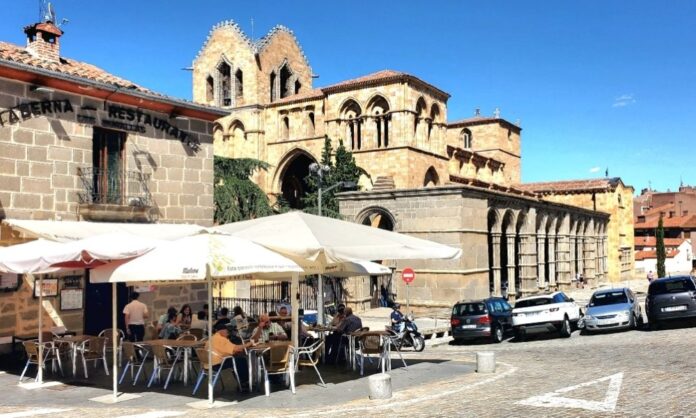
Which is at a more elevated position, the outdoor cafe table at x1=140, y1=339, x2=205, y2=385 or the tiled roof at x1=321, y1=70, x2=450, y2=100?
the tiled roof at x1=321, y1=70, x2=450, y2=100

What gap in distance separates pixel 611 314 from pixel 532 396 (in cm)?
1080

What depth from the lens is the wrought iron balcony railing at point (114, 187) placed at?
16.2 meters

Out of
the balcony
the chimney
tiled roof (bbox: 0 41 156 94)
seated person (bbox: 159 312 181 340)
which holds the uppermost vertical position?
the chimney

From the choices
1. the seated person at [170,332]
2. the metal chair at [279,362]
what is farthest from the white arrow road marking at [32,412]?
the seated person at [170,332]

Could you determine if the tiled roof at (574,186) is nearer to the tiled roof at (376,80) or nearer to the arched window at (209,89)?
the tiled roof at (376,80)

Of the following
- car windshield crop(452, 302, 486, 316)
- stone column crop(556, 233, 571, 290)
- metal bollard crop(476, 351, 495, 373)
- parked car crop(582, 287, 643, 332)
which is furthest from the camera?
stone column crop(556, 233, 571, 290)

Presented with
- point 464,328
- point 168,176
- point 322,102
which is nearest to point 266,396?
point 168,176

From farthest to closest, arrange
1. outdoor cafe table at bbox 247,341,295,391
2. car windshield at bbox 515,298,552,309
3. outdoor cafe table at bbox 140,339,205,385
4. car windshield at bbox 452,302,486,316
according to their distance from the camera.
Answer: car windshield at bbox 515,298,552,309 < car windshield at bbox 452,302,486,316 < outdoor cafe table at bbox 140,339,205,385 < outdoor cafe table at bbox 247,341,295,391

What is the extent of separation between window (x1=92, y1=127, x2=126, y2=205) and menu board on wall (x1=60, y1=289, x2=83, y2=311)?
2.18 m

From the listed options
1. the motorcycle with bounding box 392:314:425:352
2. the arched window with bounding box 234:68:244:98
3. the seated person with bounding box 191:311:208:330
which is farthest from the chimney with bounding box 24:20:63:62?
the arched window with bounding box 234:68:244:98

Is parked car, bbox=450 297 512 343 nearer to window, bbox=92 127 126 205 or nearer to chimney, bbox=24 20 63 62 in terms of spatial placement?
window, bbox=92 127 126 205

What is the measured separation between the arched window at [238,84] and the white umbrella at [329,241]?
4298cm

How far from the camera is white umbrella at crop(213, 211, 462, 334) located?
1084 centimetres

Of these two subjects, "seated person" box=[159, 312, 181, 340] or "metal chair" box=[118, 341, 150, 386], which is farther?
"seated person" box=[159, 312, 181, 340]
